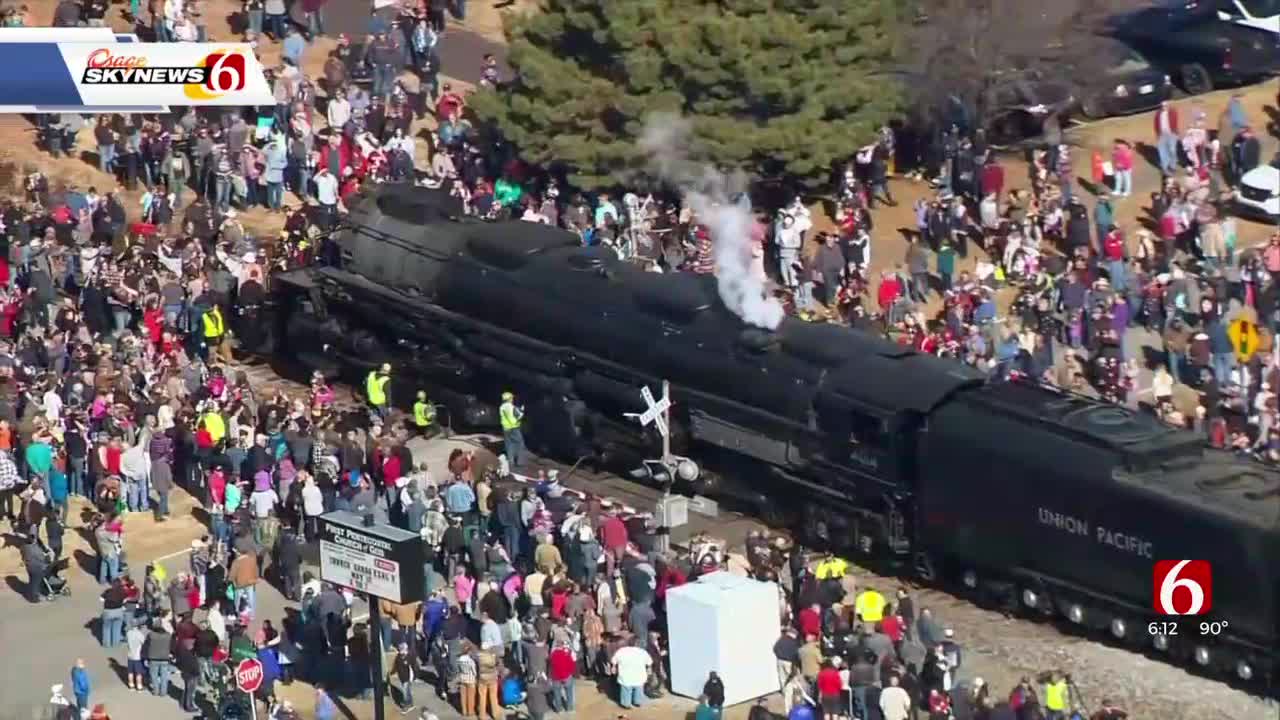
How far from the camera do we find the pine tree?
44625 millimetres

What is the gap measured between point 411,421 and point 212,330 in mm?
4063

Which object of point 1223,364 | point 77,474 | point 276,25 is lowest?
point 77,474

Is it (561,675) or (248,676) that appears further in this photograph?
(561,675)

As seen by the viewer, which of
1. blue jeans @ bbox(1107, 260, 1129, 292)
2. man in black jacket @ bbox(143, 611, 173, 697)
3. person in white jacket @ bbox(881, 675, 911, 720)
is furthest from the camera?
blue jeans @ bbox(1107, 260, 1129, 292)

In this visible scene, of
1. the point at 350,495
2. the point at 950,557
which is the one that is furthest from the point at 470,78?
the point at 950,557

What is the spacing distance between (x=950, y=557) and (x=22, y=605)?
1228cm

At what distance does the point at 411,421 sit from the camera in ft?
136

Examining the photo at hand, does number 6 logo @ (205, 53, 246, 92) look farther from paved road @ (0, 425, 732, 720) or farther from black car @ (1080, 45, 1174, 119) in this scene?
black car @ (1080, 45, 1174, 119)

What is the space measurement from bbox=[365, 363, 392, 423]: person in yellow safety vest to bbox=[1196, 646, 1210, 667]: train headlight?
13.6 metres

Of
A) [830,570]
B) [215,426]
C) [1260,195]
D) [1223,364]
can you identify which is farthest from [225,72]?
[830,570]

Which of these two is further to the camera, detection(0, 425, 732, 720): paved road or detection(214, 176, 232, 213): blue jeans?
detection(214, 176, 232, 213): blue jeans

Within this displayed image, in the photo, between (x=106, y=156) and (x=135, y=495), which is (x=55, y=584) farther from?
(x=106, y=156)

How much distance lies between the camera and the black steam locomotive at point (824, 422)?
31.9 m

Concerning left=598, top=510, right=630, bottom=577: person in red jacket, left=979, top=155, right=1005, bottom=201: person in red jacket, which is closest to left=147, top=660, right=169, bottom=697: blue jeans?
left=598, top=510, right=630, bottom=577: person in red jacket
